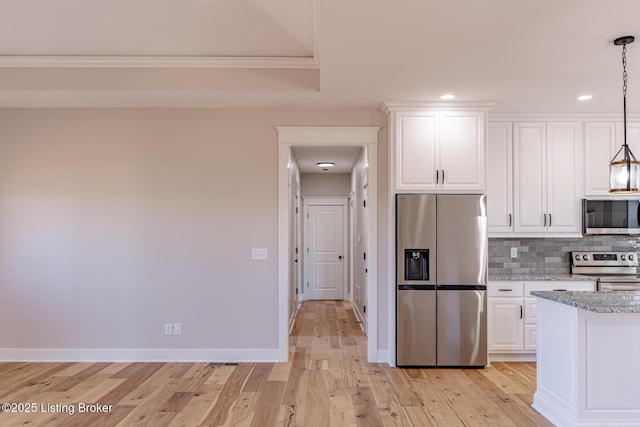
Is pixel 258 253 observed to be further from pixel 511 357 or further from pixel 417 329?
pixel 511 357

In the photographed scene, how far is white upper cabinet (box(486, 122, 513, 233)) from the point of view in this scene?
4.45 metres

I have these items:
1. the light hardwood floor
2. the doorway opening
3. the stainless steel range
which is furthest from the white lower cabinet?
the doorway opening

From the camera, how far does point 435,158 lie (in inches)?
162

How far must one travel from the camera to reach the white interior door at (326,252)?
28.3 ft

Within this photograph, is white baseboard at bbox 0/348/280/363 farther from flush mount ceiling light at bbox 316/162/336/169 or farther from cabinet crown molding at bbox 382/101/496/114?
flush mount ceiling light at bbox 316/162/336/169

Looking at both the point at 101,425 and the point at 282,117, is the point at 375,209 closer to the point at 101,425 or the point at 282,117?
the point at 282,117

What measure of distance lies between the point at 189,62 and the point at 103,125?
1240mm

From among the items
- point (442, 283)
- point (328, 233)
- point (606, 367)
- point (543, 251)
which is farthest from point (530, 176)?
point (328, 233)

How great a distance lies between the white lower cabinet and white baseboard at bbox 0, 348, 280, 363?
2249 mm

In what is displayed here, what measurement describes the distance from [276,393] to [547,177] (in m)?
3.52

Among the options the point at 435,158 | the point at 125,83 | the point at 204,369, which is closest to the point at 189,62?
the point at 125,83

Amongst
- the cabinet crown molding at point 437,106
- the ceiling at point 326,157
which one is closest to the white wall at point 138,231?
the cabinet crown molding at point 437,106

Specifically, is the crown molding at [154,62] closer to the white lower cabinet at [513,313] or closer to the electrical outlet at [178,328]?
the electrical outlet at [178,328]

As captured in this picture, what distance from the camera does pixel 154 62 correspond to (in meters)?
3.80
